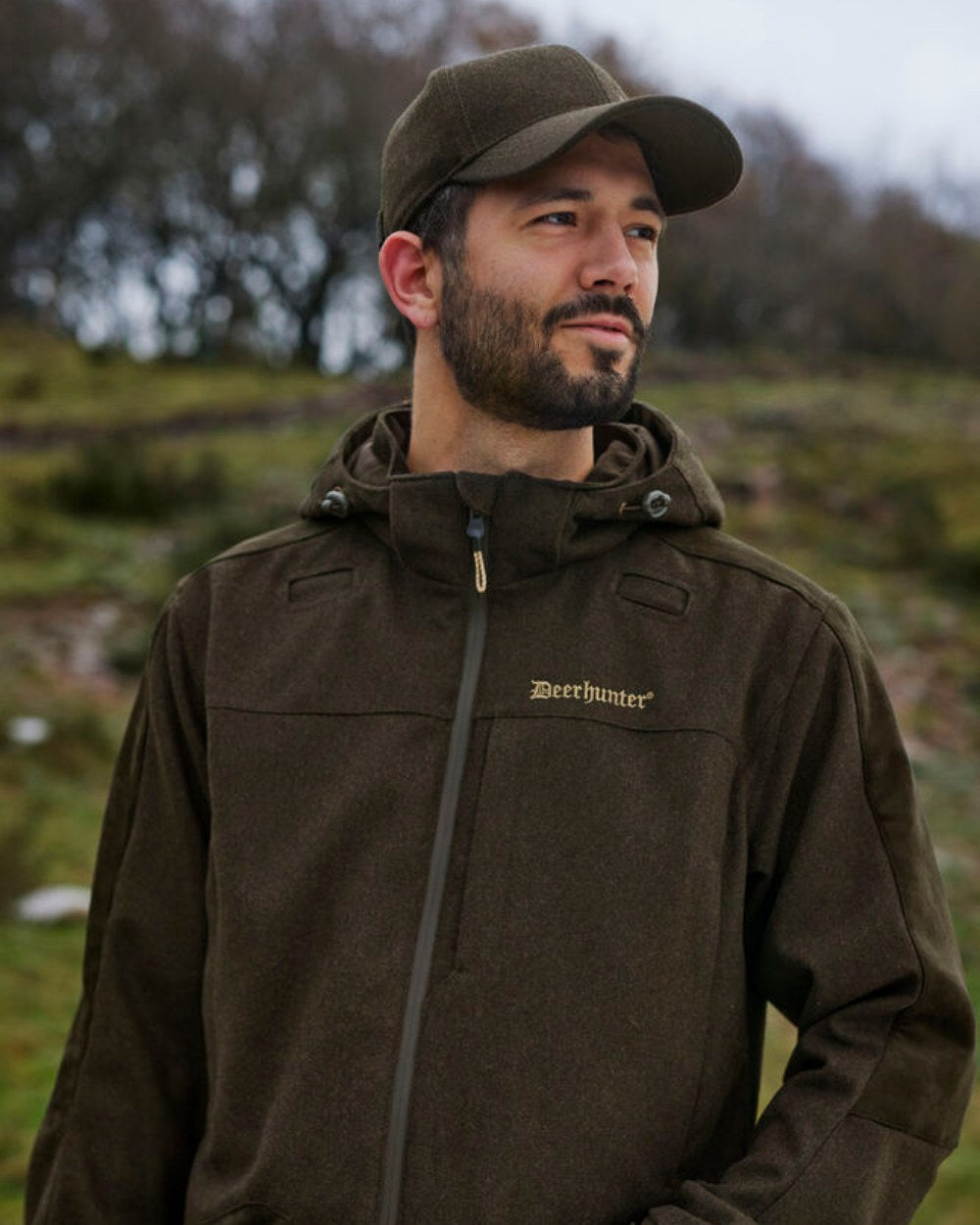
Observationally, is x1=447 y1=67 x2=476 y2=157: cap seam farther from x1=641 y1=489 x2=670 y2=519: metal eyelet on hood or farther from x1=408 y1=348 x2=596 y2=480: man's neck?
x1=641 y1=489 x2=670 y2=519: metal eyelet on hood

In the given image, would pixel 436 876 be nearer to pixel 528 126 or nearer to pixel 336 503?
pixel 336 503

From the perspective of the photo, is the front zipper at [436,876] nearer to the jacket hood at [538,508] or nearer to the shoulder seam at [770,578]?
the jacket hood at [538,508]

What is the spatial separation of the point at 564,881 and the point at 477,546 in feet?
1.53

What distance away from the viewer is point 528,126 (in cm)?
194

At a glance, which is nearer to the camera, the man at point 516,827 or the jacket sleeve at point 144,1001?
the man at point 516,827

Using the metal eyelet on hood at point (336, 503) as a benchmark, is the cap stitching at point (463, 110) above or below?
above

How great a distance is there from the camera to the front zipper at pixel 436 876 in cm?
174

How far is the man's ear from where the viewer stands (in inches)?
82.3

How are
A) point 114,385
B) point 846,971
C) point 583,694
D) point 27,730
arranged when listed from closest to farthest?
point 846,971 → point 583,694 → point 27,730 → point 114,385

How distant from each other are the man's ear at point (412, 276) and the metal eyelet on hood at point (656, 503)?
0.44 m

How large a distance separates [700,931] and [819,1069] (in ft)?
0.71

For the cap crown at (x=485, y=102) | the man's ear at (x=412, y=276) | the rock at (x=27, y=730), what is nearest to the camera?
the cap crown at (x=485, y=102)

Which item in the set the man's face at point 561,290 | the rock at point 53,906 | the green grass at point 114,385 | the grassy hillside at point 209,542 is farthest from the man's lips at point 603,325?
the green grass at point 114,385

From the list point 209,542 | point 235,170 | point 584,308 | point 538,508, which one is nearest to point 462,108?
point 584,308
